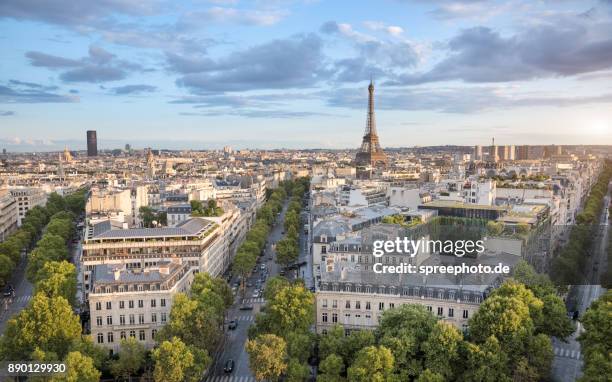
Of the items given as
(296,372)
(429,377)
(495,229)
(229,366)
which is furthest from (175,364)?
(495,229)

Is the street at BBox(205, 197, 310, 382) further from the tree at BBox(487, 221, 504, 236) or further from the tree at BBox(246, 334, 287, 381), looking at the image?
the tree at BBox(487, 221, 504, 236)

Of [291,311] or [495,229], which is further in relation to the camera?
[495,229]

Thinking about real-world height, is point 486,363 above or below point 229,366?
above

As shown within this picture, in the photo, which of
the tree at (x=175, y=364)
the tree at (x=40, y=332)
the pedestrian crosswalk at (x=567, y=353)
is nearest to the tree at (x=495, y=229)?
the pedestrian crosswalk at (x=567, y=353)

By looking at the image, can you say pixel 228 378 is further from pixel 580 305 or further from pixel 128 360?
pixel 580 305

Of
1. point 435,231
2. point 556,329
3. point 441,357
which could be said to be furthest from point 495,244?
point 441,357

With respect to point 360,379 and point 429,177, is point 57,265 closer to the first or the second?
point 360,379

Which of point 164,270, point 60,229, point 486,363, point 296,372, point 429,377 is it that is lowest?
point 296,372
